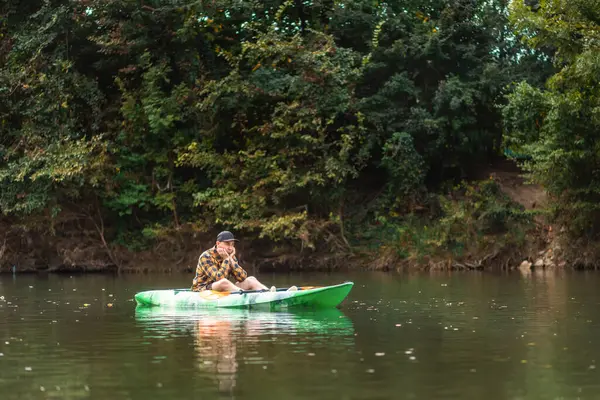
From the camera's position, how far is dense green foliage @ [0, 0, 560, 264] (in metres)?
35.2

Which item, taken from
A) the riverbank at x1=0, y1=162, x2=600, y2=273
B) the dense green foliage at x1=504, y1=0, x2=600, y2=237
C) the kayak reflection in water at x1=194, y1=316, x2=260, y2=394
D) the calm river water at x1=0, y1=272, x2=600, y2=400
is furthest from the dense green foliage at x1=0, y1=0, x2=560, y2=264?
the kayak reflection in water at x1=194, y1=316, x2=260, y2=394

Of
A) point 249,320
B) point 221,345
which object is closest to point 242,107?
point 249,320

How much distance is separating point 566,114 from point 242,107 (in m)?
11.0

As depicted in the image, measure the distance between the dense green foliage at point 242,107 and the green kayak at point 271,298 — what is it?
14825 millimetres

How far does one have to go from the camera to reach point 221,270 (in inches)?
780

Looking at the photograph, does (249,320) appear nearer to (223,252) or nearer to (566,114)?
(223,252)

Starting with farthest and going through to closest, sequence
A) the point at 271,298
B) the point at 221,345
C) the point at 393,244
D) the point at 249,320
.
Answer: the point at 393,244, the point at 271,298, the point at 249,320, the point at 221,345

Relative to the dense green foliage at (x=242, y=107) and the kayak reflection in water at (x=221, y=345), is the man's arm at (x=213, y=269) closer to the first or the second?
the kayak reflection in water at (x=221, y=345)

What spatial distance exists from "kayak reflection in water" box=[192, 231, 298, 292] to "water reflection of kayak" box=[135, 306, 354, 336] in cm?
61

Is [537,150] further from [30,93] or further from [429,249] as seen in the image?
[30,93]

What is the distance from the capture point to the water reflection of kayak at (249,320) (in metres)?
15.4

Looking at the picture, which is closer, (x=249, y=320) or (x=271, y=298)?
(x=249, y=320)

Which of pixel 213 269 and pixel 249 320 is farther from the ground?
pixel 213 269

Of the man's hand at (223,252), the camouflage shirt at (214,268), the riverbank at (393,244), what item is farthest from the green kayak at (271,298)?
the riverbank at (393,244)
